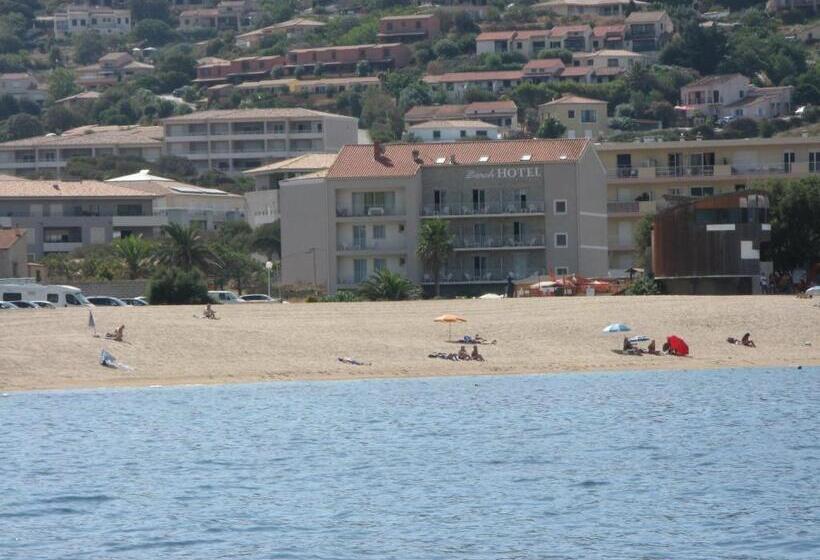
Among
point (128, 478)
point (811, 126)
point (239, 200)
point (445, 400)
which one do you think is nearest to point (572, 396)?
point (445, 400)

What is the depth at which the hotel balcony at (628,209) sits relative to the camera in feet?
378

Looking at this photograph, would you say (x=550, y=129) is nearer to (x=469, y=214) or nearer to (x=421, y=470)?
(x=469, y=214)

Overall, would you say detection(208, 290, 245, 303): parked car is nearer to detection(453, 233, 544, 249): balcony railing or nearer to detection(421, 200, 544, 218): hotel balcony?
detection(453, 233, 544, 249): balcony railing

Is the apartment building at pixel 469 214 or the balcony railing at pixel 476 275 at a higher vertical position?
the apartment building at pixel 469 214

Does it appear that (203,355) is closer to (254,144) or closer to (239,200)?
(239,200)

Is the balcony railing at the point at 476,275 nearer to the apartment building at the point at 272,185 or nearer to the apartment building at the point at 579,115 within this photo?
the apartment building at the point at 272,185

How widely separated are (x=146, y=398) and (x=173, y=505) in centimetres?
2089

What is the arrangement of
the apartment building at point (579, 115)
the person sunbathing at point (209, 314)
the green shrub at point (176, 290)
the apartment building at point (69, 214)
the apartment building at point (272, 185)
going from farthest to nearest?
the apartment building at point (579, 115)
the apartment building at point (272, 185)
the apartment building at point (69, 214)
the green shrub at point (176, 290)
the person sunbathing at point (209, 314)

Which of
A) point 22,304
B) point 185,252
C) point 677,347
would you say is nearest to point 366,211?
A: point 185,252

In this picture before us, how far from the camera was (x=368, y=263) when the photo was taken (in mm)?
104875

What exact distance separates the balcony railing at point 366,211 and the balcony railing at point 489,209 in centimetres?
162

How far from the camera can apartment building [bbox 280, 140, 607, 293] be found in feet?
339

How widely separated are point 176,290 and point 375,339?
63.2ft

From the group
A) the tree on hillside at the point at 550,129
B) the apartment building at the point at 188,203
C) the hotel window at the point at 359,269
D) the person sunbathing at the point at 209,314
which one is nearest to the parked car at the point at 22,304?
the person sunbathing at the point at 209,314
